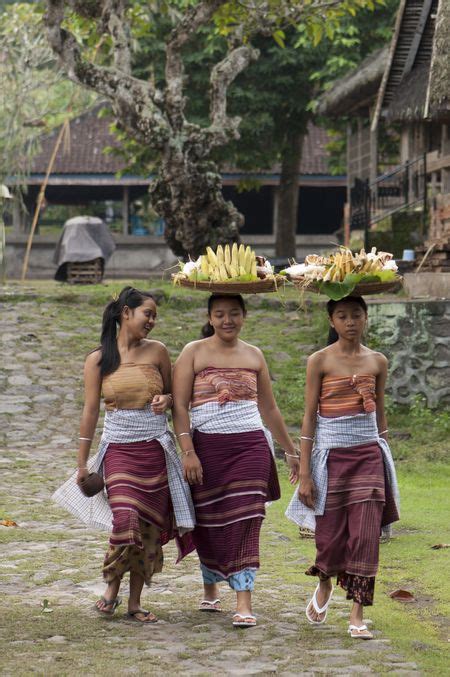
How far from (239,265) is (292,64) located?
2042 centimetres

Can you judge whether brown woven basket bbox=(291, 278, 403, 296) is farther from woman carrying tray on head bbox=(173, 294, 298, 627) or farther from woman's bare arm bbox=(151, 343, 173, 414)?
woman's bare arm bbox=(151, 343, 173, 414)

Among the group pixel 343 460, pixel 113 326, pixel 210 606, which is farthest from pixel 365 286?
pixel 210 606

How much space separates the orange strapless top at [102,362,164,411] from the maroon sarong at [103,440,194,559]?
20 cm

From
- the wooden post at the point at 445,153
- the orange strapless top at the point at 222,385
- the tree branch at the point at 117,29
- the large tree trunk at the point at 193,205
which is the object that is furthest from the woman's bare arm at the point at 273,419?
the wooden post at the point at 445,153

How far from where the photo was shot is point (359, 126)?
2653cm

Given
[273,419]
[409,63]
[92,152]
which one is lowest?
[273,419]

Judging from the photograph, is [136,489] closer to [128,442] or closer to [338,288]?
[128,442]

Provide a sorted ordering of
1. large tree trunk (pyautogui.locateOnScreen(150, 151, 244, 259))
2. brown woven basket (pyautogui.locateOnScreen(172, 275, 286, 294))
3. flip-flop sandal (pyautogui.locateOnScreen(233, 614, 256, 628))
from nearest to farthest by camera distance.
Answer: flip-flop sandal (pyautogui.locateOnScreen(233, 614, 256, 628))
brown woven basket (pyautogui.locateOnScreen(172, 275, 286, 294))
large tree trunk (pyautogui.locateOnScreen(150, 151, 244, 259))

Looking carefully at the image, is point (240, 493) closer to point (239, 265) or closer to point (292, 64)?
point (239, 265)

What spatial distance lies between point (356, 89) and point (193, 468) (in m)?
17.5

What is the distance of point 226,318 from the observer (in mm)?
6367

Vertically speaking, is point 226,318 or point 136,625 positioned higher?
point 226,318

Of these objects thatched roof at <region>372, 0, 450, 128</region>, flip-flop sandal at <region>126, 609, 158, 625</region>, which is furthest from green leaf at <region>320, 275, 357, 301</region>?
thatched roof at <region>372, 0, 450, 128</region>

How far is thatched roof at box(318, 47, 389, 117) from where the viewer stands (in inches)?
887
